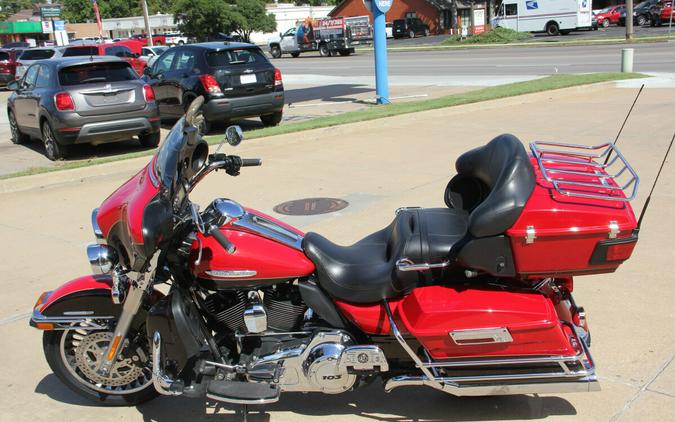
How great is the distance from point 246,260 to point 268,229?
239mm

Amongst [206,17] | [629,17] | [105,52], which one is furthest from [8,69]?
[206,17]

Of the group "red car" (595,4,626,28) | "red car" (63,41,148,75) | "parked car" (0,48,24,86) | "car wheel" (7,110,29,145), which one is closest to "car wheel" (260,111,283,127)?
"car wheel" (7,110,29,145)

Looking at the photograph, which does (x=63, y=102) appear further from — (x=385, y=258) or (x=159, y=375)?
(x=385, y=258)

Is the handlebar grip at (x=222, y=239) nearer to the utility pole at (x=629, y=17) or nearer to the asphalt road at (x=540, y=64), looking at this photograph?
the asphalt road at (x=540, y=64)

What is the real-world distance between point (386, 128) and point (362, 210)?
5.17 metres

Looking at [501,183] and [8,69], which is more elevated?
[8,69]

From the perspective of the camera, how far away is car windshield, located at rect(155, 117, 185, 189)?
3.08 m

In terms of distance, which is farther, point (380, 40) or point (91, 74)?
point (380, 40)

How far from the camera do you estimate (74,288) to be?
366 centimetres

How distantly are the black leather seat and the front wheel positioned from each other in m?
1.14

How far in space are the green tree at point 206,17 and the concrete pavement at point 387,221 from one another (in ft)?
169

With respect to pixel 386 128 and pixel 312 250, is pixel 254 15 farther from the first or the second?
pixel 312 250

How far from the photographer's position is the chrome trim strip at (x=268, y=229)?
130 inches

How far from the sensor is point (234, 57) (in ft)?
44.0
